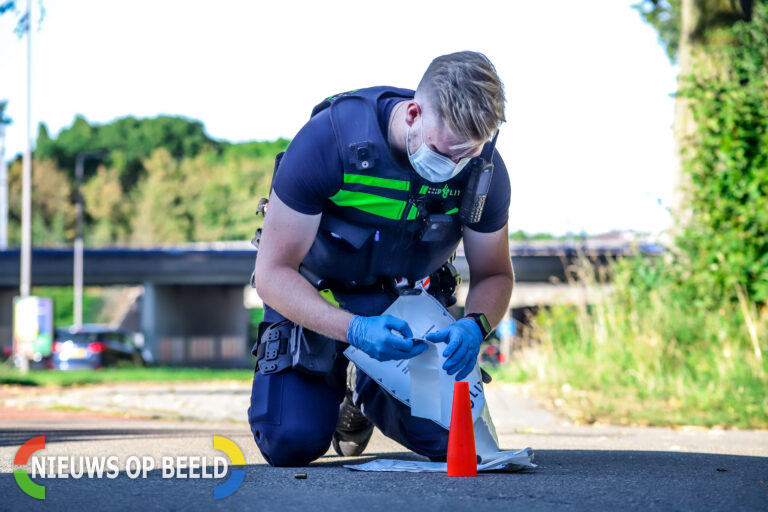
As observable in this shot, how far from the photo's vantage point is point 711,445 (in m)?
5.41

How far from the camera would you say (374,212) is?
401cm

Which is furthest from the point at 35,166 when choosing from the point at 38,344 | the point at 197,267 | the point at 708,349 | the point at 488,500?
the point at 488,500

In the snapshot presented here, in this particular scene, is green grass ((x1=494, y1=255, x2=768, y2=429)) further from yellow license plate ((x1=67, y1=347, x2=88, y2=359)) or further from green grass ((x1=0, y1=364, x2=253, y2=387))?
yellow license plate ((x1=67, y1=347, x2=88, y2=359))

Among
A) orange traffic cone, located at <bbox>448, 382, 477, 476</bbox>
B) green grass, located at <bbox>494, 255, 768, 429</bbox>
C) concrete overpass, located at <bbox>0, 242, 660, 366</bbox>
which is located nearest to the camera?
orange traffic cone, located at <bbox>448, 382, 477, 476</bbox>

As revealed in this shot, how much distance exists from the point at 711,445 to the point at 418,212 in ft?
7.91

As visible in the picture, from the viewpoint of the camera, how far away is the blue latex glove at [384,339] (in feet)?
12.0

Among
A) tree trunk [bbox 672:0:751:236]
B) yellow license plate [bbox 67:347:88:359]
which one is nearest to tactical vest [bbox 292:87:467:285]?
tree trunk [bbox 672:0:751:236]

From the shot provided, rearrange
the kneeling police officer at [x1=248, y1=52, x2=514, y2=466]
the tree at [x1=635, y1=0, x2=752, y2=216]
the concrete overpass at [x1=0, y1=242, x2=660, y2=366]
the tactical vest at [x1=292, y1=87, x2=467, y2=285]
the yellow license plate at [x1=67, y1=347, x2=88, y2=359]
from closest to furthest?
the kneeling police officer at [x1=248, y1=52, x2=514, y2=466], the tactical vest at [x1=292, y1=87, x2=467, y2=285], the tree at [x1=635, y1=0, x2=752, y2=216], the yellow license plate at [x1=67, y1=347, x2=88, y2=359], the concrete overpass at [x1=0, y1=242, x2=660, y2=366]

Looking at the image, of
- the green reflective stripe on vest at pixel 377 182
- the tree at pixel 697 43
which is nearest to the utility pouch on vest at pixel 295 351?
the green reflective stripe on vest at pixel 377 182

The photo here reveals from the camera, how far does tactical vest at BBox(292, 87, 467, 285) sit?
12.6ft

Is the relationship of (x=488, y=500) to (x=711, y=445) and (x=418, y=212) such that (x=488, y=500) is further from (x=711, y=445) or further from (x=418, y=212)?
(x=711, y=445)

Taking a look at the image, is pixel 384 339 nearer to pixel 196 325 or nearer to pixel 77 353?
pixel 77 353

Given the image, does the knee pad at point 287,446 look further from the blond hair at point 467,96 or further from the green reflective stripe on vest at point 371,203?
the blond hair at point 467,96

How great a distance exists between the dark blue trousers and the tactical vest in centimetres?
19
